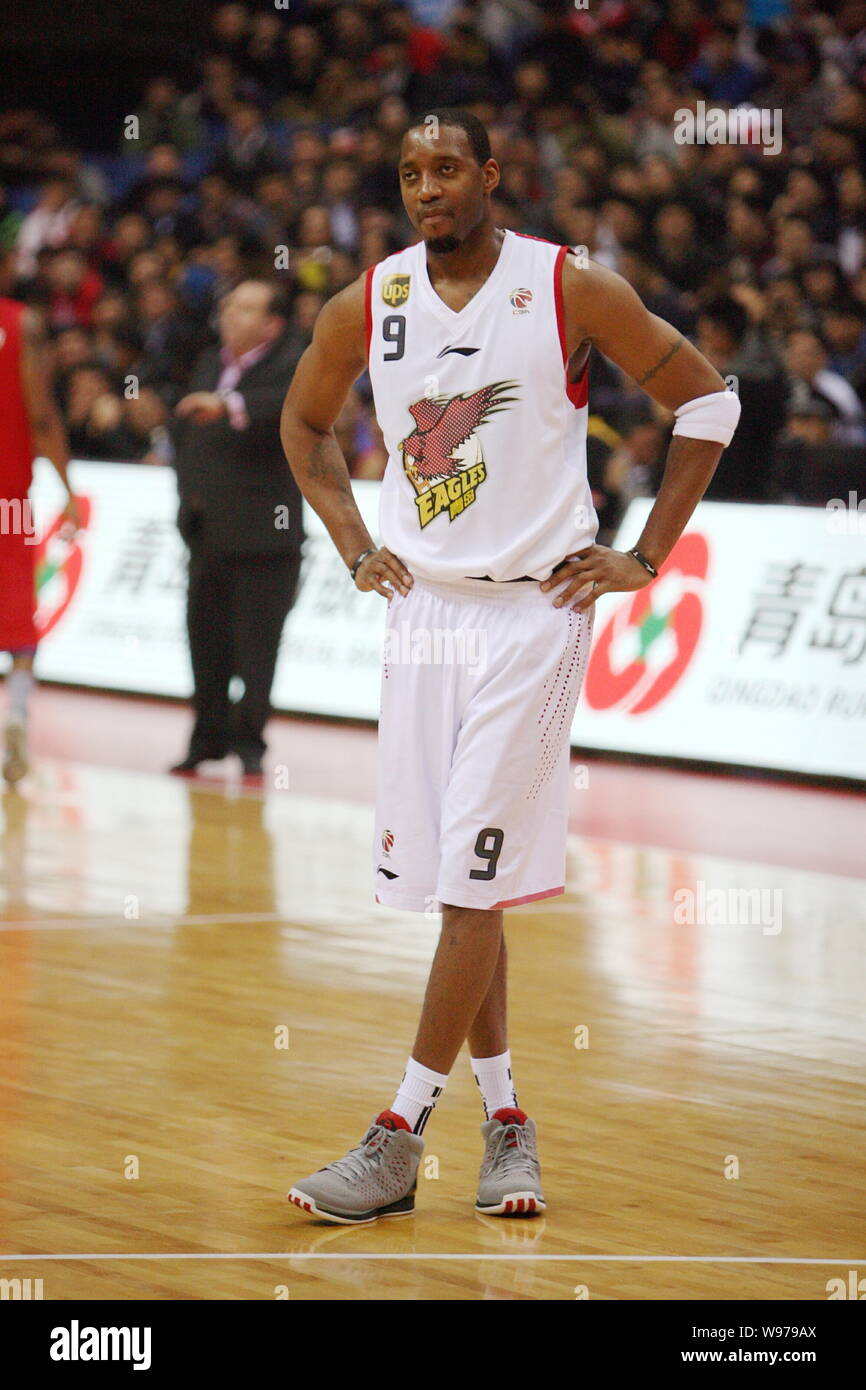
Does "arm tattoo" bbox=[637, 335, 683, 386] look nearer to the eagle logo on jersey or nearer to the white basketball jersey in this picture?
the white basketball jersey

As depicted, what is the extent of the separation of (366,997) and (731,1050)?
44.4 inches

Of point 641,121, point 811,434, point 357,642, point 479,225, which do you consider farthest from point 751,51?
point 479,225

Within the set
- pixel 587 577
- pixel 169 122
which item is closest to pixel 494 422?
pixel 587 577

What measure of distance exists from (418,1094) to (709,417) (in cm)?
151

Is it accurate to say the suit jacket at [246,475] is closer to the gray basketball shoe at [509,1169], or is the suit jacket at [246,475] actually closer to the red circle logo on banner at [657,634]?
the red circle logo on banner at [657,634]

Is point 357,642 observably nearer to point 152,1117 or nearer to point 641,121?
point 641,121

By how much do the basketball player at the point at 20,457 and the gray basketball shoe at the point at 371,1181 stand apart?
5.75m

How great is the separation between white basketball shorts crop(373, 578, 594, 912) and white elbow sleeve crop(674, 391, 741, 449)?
17.2 inches

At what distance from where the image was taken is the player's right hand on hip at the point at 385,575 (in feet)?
15.6

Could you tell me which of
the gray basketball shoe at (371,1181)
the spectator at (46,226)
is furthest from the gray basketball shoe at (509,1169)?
the spectator at (46,226)

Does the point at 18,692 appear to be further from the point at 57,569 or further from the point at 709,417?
the point at 709,417

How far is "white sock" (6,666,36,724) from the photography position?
1041cm

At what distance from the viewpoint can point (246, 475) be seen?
11078mm

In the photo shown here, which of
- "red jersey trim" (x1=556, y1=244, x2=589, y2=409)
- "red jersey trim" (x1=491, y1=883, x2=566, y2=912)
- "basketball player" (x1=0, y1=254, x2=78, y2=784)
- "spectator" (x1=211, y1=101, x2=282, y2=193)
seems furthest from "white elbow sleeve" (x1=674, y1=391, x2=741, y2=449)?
"spectator" (x1=211, y1=101, x2=282, y2=193)
